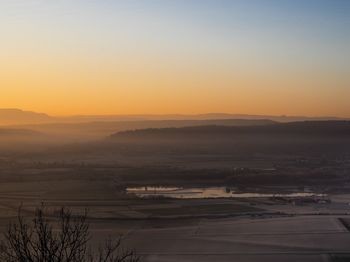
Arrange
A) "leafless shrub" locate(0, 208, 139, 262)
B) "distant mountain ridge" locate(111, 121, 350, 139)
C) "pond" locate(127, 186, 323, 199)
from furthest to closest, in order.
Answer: "distant mountain ridge" locate(111, 121, 350, 139)
"pond" locate(127, 186, 323, 199)
"leafless shrub" locate(0, 208, 139, 262)

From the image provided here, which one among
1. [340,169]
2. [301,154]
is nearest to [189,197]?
[340,169]

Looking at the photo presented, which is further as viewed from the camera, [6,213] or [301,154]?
[301,154]

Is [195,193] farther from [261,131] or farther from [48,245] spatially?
[261,131]

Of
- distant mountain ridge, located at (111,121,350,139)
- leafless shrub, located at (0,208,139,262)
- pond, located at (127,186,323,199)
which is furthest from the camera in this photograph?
distant mountain ridge, located at (111,121,350,139)

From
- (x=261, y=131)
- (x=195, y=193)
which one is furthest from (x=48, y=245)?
(x=261, y=131)

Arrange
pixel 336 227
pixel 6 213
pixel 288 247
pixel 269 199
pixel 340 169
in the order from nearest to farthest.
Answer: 1. pixel 288 247
2. pixel 336 227
3. pixel 6 213
4. pixel 269 199
5. pixel 340 169

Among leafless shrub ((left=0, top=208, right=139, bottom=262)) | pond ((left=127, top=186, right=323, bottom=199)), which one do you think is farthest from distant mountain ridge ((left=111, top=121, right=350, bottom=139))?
leafless shrub ((left=0, top=208, right=139, bottom=262))

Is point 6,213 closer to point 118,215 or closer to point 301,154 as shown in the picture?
point 118,215

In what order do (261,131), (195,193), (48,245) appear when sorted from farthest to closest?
(261,131), (195,193), (48,245)

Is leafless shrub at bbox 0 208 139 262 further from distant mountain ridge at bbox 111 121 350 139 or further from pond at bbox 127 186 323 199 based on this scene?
distant mountain ridge at bbox 111 121 350 139
